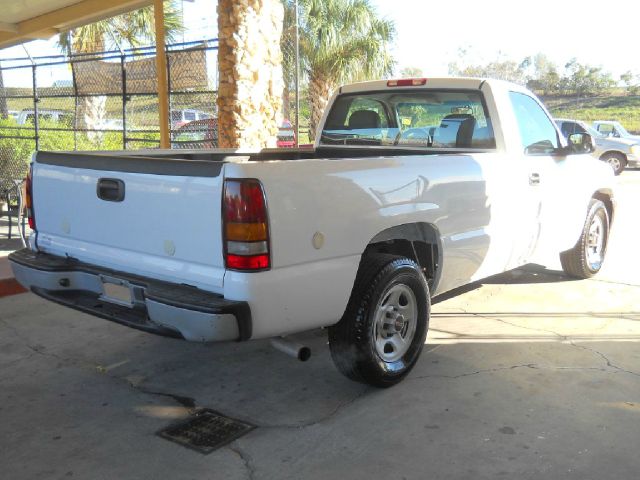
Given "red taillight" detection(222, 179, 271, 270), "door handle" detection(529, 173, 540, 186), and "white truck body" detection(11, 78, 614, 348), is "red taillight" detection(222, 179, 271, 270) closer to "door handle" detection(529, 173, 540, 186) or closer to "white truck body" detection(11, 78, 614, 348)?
"white truck body" detection(11, 78, 614, 348)

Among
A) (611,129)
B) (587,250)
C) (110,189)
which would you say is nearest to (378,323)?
(110,189)

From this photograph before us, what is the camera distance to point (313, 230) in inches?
137

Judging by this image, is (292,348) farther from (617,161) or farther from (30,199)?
(617,161)

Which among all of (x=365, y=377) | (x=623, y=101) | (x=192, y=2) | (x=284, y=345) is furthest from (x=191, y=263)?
(x=623, y=101)

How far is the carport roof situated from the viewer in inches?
374

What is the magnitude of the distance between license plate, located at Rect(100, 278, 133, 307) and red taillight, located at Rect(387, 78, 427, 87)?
326 centimetres

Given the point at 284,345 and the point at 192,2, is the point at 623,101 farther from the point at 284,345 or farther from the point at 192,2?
the point at 284,345

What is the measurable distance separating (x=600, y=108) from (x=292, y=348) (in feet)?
156

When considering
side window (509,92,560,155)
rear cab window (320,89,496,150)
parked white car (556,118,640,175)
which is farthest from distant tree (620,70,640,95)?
rear cab window (320,89,496,150)

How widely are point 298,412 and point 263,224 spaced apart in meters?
1.29

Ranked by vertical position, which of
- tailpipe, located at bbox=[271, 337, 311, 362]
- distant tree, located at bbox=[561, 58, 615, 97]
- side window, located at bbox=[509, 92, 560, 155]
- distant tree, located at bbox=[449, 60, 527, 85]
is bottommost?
tailpipe, located at bbox=[271, 337, 311, 362]

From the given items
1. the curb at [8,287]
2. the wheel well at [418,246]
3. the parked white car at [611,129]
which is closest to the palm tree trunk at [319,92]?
the parked white car at [611,129]

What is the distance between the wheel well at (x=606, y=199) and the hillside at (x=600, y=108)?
34.6 metres

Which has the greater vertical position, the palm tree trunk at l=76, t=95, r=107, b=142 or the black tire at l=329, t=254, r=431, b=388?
the palm tree trunk at l=76, t=95, r=107, b=142
